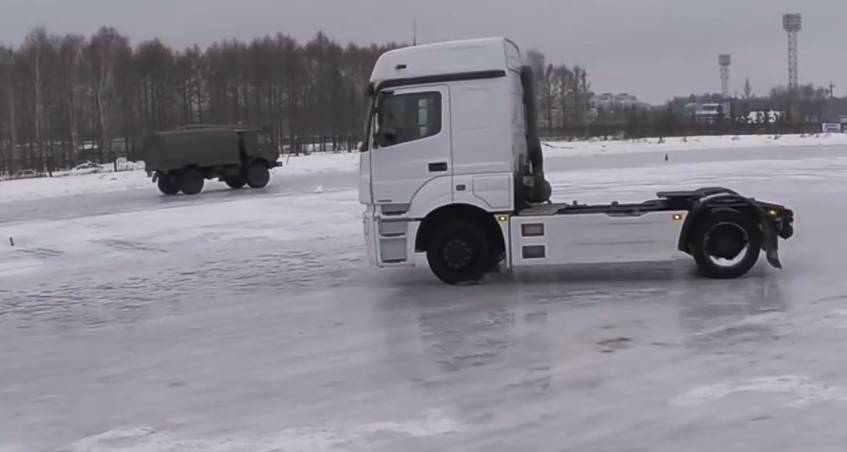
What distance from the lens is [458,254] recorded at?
1300 cm

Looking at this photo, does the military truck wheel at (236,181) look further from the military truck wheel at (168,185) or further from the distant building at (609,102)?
the distant building at (609,102)

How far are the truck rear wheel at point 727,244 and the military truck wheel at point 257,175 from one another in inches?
1021

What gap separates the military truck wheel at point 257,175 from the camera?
3688 centimetres

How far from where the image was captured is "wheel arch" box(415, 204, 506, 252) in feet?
42.2

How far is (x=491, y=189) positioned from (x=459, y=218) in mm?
580

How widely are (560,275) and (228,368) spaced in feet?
19.1

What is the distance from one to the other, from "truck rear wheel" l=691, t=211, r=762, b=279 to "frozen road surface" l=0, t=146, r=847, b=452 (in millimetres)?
218

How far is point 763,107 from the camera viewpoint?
12294cm

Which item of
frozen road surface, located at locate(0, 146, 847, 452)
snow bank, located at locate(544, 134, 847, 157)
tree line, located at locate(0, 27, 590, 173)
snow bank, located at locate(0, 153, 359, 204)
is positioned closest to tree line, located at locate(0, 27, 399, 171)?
tree line, located at locate(0, 27, 590, 173)

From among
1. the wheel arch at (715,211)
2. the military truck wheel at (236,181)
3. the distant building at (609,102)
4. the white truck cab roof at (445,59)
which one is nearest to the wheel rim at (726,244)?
the wheel arch at (715,211)

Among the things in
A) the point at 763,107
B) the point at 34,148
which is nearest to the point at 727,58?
the point at 763,107

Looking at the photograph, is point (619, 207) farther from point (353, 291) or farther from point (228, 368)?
point (228, 368)

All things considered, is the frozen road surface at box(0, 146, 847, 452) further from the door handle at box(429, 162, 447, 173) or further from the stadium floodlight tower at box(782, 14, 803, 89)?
the stadium floodlight tower at box(782, 14, 803, 89)

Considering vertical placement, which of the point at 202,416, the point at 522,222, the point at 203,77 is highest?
the point at 203,77
